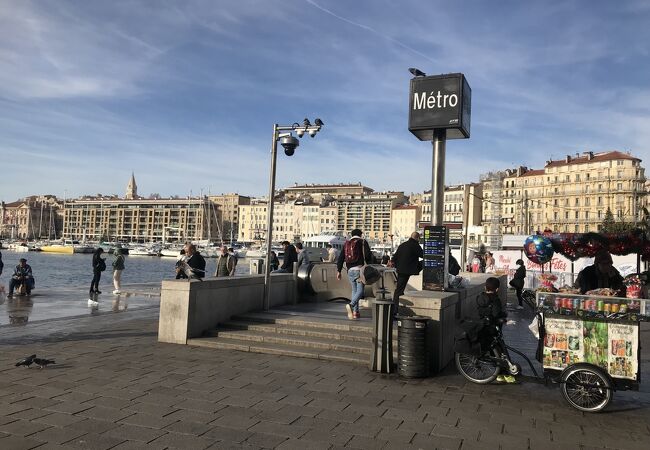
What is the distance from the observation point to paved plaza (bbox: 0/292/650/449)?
4938 mm

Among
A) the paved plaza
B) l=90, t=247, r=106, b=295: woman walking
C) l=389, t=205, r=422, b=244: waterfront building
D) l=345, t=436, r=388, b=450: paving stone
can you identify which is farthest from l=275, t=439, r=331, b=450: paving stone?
l=389, t=205, r=422, b=244: waterfront building

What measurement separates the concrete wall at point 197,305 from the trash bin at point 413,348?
397 centimetres

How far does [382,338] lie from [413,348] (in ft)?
1.68

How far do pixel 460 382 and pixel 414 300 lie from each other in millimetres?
1331

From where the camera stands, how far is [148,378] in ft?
22.9

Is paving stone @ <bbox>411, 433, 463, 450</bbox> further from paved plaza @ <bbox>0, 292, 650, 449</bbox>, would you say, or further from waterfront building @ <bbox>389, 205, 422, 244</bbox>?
waterfront building @ <bbox>389, 205, 422, 244</bbox>

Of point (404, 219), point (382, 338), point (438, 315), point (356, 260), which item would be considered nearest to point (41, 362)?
Answer: point (382, 338)

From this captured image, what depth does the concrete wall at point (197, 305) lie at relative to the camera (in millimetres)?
9516

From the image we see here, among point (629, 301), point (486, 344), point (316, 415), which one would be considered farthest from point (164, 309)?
point (629, 301)

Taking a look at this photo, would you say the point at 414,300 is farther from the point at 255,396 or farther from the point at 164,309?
the point at 164,309

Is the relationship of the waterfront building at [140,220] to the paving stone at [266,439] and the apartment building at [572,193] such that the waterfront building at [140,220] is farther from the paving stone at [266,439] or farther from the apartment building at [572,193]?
the paving stone at [266,439]

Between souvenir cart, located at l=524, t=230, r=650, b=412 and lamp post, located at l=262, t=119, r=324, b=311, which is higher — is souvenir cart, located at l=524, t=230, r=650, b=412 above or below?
below

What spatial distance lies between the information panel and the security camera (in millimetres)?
3527

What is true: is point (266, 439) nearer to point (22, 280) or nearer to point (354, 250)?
point (354, 250)
